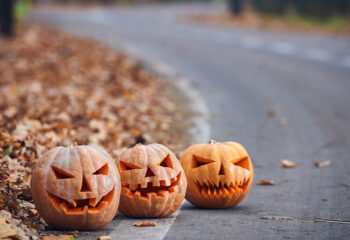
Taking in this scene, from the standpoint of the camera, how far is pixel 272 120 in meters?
10.8

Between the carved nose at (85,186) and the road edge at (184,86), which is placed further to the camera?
the road edge at (184,86)

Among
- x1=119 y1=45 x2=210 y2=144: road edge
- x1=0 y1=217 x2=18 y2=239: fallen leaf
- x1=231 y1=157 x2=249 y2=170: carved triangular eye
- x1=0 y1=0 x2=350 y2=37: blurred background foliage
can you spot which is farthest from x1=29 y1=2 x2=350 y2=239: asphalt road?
x1=0 y1=0 x2=350 y2=37: blurred background foliage

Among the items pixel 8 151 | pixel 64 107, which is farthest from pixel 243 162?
pixel 64 107

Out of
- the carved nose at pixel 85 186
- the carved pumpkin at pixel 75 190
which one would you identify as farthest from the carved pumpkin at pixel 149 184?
the carved nose at pixel 85 186

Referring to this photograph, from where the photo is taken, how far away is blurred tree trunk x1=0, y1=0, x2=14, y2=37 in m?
18.6

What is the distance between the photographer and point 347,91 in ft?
45.7

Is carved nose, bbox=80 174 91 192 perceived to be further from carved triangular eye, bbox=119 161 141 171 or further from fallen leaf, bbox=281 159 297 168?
fallen leaf, bbox=281 159 297 168

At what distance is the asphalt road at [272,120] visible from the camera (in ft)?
16.2

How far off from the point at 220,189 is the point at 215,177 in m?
0.13

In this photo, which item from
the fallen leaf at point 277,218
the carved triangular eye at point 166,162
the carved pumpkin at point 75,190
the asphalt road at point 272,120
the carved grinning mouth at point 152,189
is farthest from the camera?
the carved triangular eye at point 166,162

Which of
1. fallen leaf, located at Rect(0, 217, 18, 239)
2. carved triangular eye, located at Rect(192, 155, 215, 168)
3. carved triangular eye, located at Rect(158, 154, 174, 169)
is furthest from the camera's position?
carved triangular eye, located at Rect(192, 155, 215, 168)

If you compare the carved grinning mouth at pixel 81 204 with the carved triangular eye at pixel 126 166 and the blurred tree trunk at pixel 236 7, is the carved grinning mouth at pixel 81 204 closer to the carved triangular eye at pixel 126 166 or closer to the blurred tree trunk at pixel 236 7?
the carved triangular eye at pixel 126 166

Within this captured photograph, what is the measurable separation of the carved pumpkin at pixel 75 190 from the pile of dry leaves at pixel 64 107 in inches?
8.5

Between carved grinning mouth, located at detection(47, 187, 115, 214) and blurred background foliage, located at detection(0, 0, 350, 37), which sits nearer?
carved grinning mouth, located at detection(47, 187, 115, 214)
